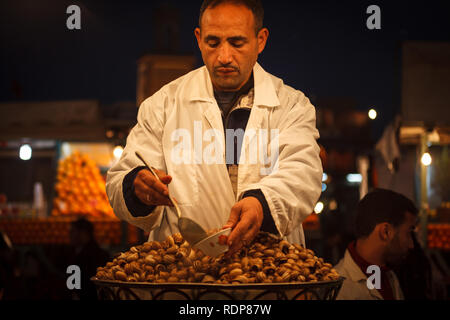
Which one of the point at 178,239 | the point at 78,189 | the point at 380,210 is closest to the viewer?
the point at 178,239

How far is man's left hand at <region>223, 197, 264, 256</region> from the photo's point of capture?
4.19 ft

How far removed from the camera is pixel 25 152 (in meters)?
3.76

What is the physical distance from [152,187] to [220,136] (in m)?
0.30

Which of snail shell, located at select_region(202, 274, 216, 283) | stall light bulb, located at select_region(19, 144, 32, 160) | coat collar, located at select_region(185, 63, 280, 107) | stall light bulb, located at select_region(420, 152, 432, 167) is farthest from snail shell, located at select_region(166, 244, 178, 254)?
stall light bulb, located at select_region(19, 144, 32, 160)

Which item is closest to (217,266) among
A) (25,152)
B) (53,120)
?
(53,120)

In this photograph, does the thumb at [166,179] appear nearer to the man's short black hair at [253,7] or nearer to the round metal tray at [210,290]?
the round metal tray at [210,290]

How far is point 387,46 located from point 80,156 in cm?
227

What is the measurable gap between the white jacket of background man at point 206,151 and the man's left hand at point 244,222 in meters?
0.22

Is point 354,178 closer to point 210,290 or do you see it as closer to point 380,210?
point 380,210

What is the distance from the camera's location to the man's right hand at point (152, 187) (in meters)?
1.43

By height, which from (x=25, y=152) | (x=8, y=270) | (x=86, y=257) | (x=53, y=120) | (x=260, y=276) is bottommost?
(x=8, y=270)

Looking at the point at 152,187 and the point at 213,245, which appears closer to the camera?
the point at 213,245

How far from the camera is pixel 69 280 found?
198 cm
